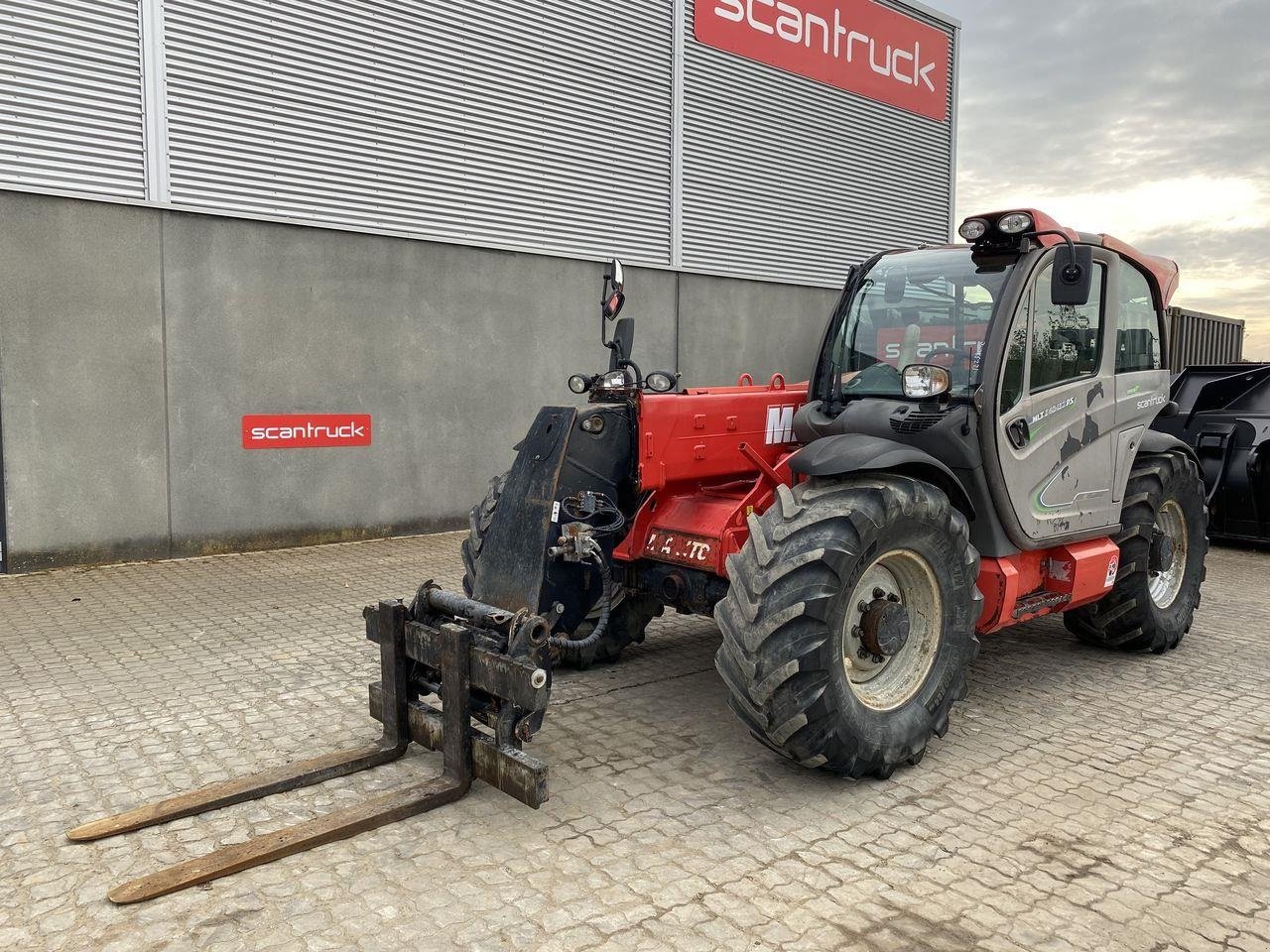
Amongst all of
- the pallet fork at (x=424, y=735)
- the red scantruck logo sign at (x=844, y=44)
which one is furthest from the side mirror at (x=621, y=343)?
the red scantruck logo sign at (x=844, y=44)

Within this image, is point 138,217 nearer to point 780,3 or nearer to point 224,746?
point 224,746

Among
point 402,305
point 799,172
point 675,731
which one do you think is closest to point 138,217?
point 402,305

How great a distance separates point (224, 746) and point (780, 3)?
42.8 ft

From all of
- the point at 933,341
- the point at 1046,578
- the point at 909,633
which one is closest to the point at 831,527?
the point at 909,633

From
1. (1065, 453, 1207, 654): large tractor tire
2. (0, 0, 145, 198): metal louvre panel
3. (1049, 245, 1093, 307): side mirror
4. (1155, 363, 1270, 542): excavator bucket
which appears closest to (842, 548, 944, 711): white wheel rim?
(1049, 245, 1093, 307): side mirror

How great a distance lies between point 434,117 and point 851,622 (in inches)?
337

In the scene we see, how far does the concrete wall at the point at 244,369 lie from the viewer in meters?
8.48

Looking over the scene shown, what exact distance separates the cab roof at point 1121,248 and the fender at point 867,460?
133 cm

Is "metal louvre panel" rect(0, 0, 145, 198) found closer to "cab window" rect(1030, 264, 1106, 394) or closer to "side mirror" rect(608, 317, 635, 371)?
"side mirror" rect(608, 317, 635, 371)

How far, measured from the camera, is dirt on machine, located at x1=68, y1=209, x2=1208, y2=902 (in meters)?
3.81

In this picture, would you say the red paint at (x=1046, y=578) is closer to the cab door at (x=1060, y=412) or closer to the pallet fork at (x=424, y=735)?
the cab door at (x=1060, y=412)

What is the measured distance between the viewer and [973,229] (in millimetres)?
4836

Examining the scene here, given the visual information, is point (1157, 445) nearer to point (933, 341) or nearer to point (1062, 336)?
point (1062, 336)

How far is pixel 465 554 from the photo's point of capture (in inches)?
202
